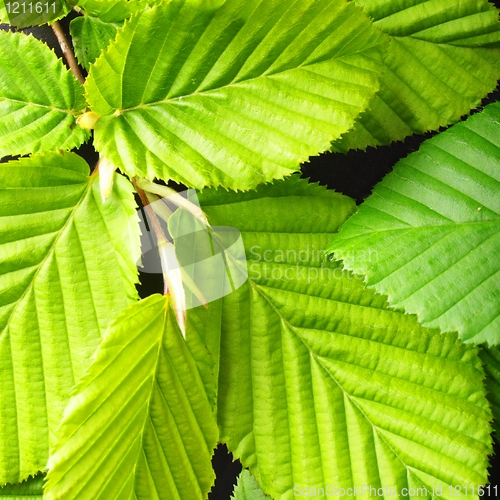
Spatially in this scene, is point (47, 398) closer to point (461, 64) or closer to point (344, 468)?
point (344, 468)

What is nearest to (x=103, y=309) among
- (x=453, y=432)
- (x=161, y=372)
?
(x=161, y=372)

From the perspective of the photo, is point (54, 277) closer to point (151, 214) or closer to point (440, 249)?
point (151, 214)

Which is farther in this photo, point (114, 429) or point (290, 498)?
point (290, 498)

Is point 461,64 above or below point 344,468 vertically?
above

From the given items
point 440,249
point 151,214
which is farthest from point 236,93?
point 440,249

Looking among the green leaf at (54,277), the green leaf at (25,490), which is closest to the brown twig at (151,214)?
the green leaf at (54,277)

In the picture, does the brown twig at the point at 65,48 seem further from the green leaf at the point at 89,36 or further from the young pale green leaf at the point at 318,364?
the young pale green leaf at the point at 318,364
